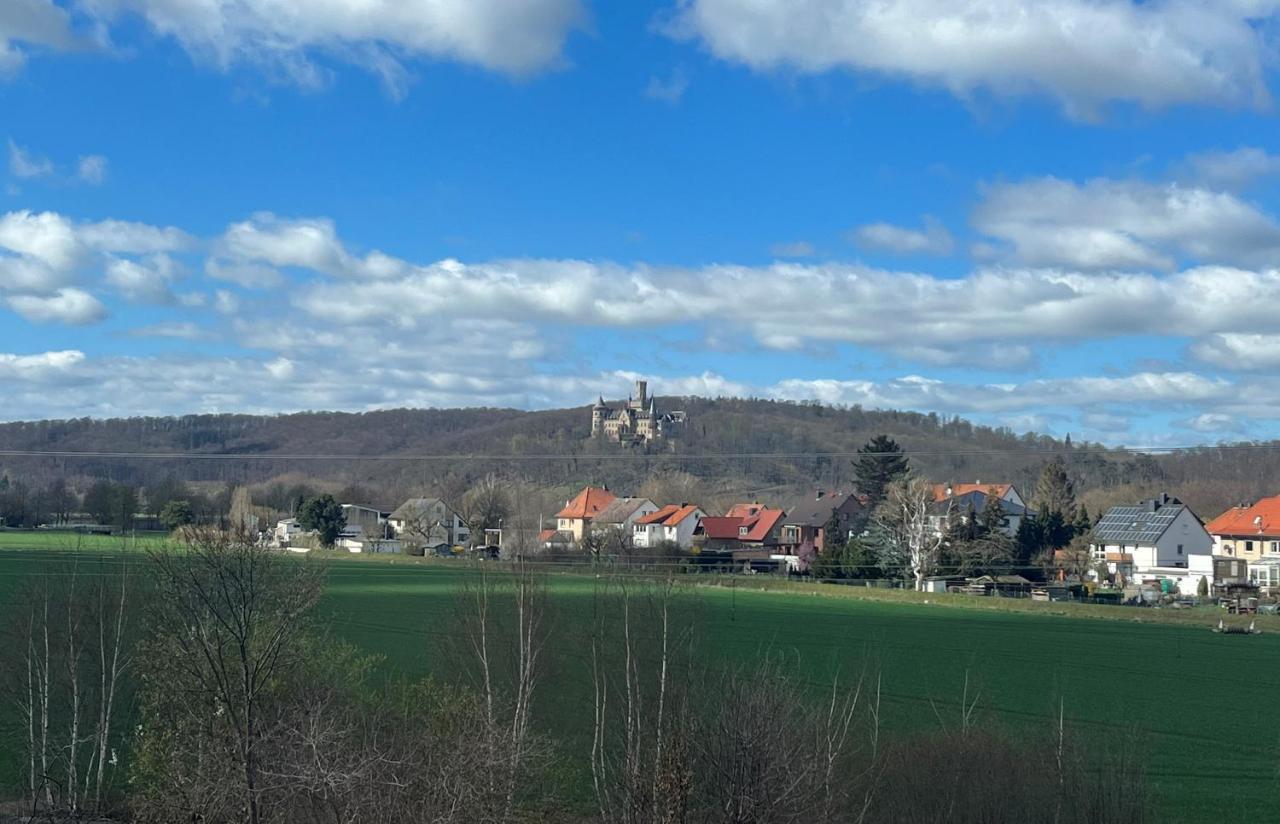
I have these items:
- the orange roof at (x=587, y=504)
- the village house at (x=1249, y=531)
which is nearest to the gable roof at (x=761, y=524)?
the orange roof at (x=587, y=504)

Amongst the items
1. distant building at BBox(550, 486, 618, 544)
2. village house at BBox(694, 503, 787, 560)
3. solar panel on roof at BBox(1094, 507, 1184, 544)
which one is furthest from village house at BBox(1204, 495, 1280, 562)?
distant building at BBox(550, 486, 618, 544)

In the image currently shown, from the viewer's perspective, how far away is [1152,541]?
96875mm

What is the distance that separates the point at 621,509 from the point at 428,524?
21771 millimetres

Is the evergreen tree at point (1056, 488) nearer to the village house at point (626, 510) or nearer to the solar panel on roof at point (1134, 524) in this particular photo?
the solar panel on roof at point (1134, 524)

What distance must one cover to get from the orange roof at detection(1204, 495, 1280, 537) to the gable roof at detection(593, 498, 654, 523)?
53.8m

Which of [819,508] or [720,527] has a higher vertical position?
[819,508]

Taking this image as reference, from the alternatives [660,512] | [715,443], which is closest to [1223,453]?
[660,512]

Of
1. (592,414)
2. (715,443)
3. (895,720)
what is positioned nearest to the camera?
(895,720)

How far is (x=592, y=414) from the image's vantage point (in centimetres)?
16462

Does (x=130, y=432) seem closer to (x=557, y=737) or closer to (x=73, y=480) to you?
(x=73, y=480)

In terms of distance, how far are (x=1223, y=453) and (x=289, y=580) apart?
3986 inches

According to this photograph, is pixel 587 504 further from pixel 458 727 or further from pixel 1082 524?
pixel 458 727

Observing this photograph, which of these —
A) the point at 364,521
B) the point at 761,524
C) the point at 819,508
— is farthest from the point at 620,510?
the point at 364,521

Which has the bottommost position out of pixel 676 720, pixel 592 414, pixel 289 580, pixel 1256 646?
pixel 1256 646
